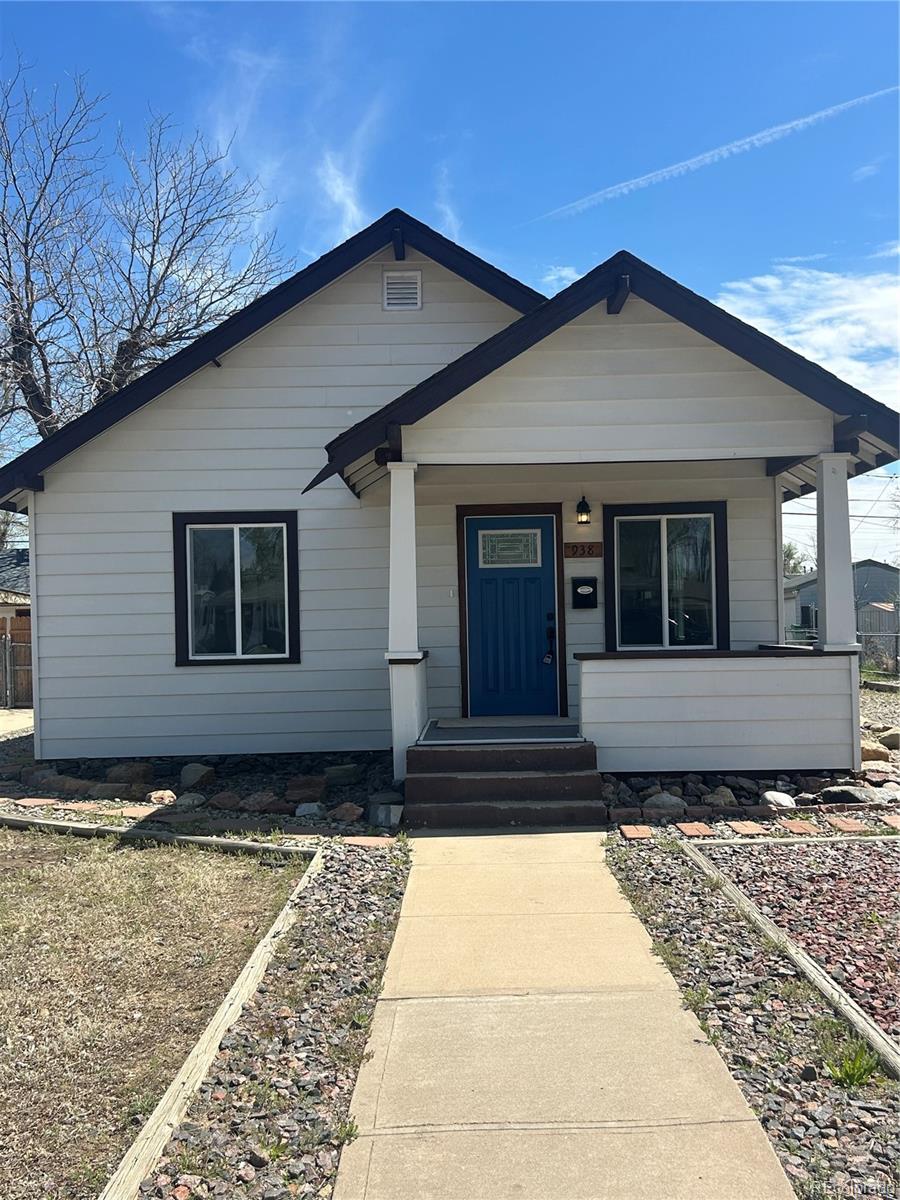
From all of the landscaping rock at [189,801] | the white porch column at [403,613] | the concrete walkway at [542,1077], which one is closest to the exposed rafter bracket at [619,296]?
the white porch column at [403,613]

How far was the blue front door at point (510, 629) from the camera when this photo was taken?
932 centimetres

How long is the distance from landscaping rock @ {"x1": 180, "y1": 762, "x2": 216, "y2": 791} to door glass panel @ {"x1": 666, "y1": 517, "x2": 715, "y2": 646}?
16.6 ft

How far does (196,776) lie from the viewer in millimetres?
8594

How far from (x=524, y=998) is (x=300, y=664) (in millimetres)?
5964

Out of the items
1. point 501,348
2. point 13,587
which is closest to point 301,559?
point 501,348

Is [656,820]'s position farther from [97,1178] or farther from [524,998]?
[97,1178]

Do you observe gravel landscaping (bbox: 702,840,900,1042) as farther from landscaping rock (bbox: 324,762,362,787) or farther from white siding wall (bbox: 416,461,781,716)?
landscaping rock (bbox: 324,762,362,787)

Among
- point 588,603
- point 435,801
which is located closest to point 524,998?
point 435,801

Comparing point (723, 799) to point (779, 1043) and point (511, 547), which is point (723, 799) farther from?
point (779, 1043)

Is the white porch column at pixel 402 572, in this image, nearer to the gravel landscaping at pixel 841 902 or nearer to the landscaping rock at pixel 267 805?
the landscaping rock at pixel 267 805

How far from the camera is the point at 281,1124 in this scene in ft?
9.37

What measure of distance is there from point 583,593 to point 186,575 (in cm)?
430

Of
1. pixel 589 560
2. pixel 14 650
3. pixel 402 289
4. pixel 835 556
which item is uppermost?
pixel 402 289

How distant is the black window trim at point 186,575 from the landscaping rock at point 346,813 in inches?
102
